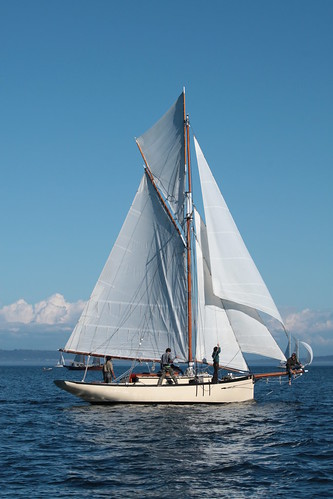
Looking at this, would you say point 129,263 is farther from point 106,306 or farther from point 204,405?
point 204,405

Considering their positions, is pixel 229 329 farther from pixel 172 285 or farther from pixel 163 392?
pixel 163 392

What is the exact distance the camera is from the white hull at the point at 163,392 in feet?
126

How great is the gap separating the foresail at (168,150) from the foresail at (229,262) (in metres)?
2.61

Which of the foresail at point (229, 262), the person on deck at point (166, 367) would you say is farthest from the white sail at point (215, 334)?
the person on deck at point (166, 367)

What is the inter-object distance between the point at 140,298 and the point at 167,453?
18.5 m

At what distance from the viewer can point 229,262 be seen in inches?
1570

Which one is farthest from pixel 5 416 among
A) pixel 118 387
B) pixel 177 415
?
pixel 177 415

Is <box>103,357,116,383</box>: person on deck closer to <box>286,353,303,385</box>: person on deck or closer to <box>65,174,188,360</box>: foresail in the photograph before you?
<box>65,174,188,360</box>: foresail

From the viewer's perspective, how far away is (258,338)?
40.1 meters

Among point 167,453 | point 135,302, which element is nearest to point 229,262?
point 135,302

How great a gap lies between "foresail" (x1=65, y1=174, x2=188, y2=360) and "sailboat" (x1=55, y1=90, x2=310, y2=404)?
0.21 feet

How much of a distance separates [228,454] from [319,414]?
17.6m

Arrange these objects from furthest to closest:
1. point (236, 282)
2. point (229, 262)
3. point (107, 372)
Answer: point (107, 372) → point (229, 262) → point (236, 282)

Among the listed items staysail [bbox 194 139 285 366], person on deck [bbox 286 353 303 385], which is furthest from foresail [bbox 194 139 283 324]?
person on deck [bbox 286 353 303 385]
